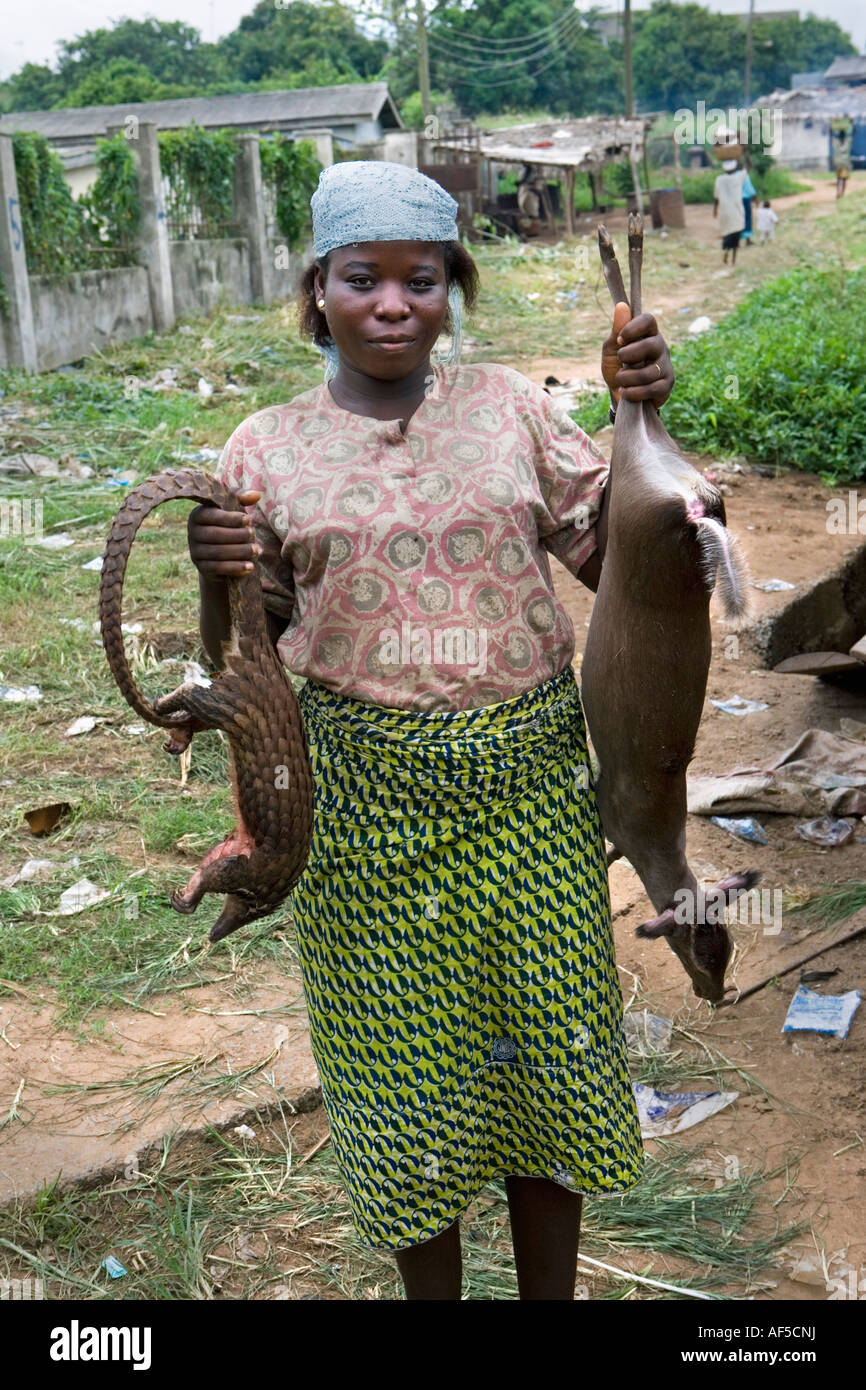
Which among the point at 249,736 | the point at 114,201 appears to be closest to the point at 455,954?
the point at 249,736

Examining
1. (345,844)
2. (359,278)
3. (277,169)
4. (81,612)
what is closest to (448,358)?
(359,278)

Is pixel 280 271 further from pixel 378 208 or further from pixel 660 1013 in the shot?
pixel 378 208

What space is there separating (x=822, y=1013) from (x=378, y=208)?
232 cm

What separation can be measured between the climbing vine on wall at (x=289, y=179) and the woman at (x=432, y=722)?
15.2 m

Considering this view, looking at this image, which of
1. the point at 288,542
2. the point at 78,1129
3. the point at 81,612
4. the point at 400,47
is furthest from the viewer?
the point at 400,47

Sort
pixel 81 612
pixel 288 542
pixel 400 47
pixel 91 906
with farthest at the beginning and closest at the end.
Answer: pixel 400 47, pixel 81 612, pixel 91 906, pixel 288 542

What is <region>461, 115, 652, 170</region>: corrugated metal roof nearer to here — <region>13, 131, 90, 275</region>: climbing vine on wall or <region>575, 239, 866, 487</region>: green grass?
<region>13, 131, 90, 275</region>: climbing vine on wall

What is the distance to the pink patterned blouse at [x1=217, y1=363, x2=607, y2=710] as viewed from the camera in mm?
1722

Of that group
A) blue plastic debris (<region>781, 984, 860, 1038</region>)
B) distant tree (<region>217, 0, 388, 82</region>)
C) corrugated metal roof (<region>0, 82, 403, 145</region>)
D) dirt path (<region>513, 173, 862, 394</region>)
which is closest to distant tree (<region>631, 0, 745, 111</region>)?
distant tree (<region>217, 0, 388, 82</region>)

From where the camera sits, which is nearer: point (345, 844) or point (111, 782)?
point (345, 844)

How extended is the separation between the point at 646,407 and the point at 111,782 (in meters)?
2.99

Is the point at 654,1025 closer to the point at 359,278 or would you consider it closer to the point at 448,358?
the point at 448,358

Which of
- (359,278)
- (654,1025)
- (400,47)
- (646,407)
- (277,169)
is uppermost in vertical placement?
(400,47)

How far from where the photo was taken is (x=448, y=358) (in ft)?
6.41
